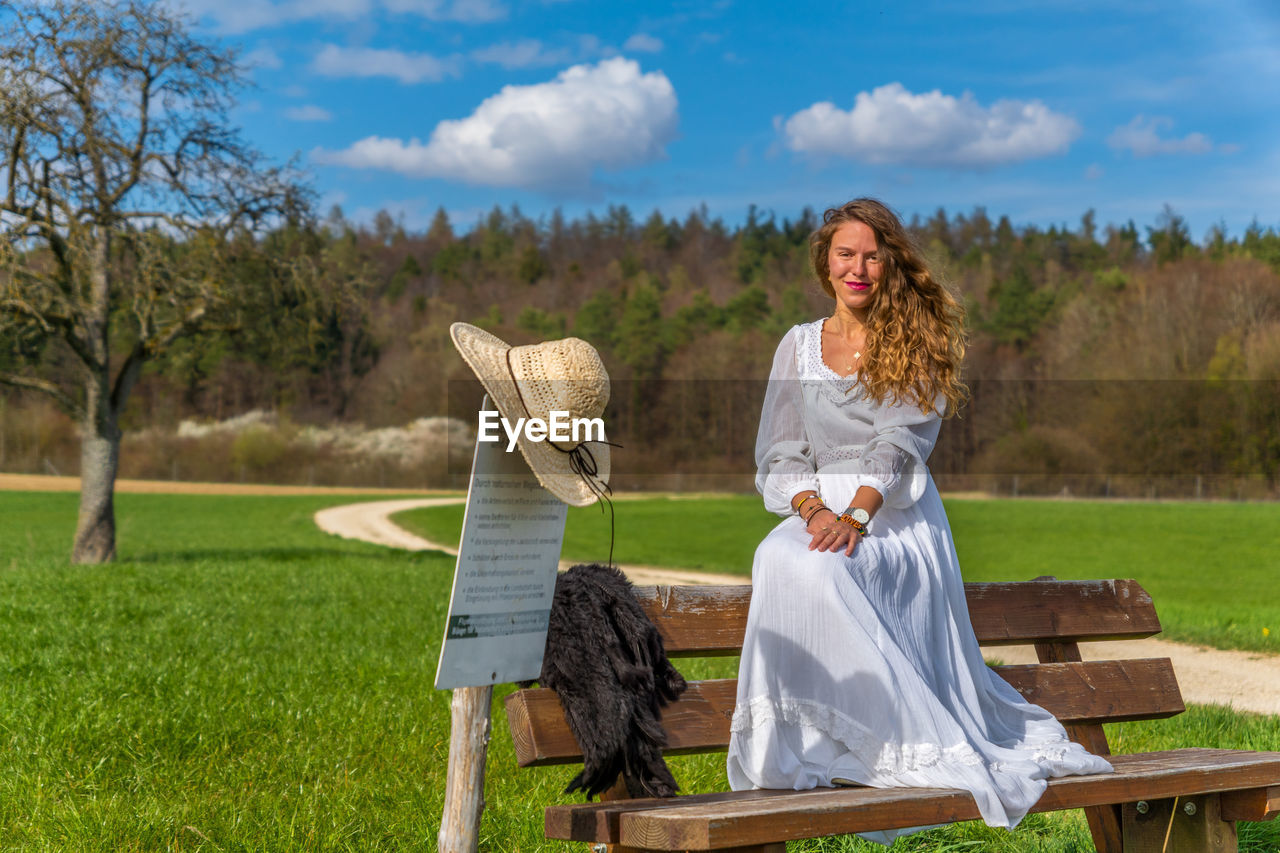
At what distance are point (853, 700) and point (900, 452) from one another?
0.77 meters

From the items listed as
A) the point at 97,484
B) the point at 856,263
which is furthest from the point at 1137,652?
the point at 97,484

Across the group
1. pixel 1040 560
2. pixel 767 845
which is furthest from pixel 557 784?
pixel 1040 560

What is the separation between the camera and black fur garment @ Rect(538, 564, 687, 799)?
2.79 meters

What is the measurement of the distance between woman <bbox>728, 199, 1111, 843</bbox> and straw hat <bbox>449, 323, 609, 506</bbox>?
86 cm

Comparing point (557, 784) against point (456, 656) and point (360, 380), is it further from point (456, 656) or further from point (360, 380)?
point (360, 380)

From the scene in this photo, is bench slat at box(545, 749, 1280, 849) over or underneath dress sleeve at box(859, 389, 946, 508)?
underneath

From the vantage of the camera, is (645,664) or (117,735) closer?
(645,664)

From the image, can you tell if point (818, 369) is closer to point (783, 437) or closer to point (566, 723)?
point (783, 437)

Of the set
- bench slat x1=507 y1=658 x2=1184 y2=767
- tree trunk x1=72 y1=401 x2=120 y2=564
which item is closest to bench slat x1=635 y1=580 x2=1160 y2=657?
bench slat x1=507 y1=658 x2=1184 y2=767

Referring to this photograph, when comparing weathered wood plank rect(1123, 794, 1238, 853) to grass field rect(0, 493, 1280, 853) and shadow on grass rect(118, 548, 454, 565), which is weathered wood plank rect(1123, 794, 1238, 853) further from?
shadow on grass rect(118, 548, 454, 565)

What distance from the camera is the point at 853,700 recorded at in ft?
10.2

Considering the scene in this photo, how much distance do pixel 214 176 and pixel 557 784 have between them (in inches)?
528

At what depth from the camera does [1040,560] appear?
2614cm

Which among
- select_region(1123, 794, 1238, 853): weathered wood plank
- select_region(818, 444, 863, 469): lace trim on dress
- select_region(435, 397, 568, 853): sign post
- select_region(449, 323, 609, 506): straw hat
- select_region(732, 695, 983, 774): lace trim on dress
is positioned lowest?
select_region(1123, 794, 1238, 853): weathered wood plank
